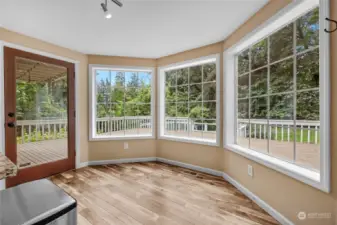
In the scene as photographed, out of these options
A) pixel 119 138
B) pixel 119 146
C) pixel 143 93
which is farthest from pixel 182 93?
pixel 119 146

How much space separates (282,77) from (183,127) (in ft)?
6.78

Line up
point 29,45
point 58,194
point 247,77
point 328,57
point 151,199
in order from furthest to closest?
point 29,45, point 247,77, point 151,199, point 328,57, point 58,194

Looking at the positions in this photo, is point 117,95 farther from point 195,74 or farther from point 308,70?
point 308,70

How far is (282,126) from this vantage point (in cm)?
198

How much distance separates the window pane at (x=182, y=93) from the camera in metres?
3.62

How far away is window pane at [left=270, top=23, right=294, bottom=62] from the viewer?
187 cm

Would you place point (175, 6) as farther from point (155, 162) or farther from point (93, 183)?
point (155, 162)

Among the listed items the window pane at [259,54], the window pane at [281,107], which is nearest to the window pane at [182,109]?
the window pane at [259,54]

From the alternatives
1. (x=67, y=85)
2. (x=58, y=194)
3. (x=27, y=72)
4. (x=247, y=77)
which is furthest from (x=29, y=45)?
(x=247, y=77)

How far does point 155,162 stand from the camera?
3.90 m

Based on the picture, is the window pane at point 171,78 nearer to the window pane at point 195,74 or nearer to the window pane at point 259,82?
the window pane at point 195,74

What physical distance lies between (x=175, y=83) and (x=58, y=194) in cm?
314

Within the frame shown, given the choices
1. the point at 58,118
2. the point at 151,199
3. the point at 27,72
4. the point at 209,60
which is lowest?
the point at 151,199

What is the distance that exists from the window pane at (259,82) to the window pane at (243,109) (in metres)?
0.20
